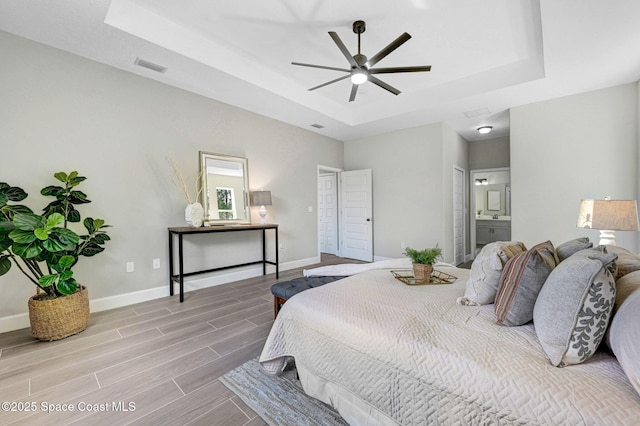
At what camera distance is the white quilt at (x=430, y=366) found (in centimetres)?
84

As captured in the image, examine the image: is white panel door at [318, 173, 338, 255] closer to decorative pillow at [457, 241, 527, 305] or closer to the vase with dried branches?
the vase with dried branches

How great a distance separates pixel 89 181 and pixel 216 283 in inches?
78.4

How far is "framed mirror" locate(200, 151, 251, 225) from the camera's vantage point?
387cm

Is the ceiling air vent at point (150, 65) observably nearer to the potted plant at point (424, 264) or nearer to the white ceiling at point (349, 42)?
the white ceiling at point (349, 42)

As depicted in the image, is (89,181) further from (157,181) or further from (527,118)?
(527,118)

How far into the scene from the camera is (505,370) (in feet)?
3.10

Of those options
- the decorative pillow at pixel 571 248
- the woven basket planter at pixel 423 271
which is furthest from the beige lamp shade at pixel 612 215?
the woven basket planter at pixel 423 271

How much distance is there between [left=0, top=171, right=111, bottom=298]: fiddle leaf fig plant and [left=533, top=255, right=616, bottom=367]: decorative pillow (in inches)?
126

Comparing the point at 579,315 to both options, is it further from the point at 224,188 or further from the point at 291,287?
the point at 224,188

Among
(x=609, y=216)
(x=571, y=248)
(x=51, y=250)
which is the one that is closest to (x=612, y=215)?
(x=609, y=216)

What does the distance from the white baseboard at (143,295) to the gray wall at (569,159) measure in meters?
4.27

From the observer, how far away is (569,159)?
148 inches

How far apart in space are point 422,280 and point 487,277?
21.2 inches

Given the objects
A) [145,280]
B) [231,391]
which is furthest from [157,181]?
[231,391]
